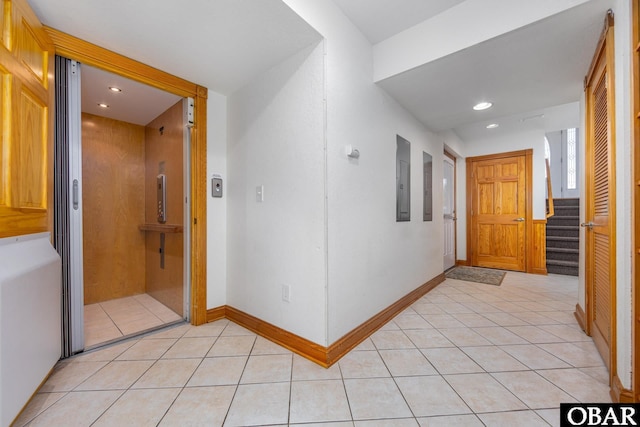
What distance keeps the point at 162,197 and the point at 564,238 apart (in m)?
6.06

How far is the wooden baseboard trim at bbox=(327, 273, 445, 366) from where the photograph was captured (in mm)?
1726

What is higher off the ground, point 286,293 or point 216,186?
point 216,186

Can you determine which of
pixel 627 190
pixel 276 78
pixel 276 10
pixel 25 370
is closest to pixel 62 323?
pixel 25 370

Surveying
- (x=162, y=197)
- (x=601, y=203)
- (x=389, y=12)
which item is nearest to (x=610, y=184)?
(x=601, y=203)

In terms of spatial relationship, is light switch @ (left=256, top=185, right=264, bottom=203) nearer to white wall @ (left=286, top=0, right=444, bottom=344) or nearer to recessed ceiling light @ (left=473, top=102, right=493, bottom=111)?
white wall @ (left=286, top=0, right=444, bottom=344)

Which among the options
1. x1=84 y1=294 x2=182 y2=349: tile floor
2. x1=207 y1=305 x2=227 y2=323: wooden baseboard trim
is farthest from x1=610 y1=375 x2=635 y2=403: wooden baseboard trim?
x1=84 y1=294 x2=182 y2=349: tile floor

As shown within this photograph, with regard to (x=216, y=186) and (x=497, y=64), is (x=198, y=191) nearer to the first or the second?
(x=216, y=186)

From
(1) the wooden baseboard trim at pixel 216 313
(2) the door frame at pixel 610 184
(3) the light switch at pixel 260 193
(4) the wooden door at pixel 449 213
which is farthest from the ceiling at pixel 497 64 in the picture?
(1) the wooden baseboard trim at pixel 216 313

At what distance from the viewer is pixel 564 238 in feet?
14.2

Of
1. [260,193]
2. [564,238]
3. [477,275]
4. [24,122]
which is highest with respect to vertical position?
[24,122]

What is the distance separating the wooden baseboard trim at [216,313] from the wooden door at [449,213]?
3.65 meters

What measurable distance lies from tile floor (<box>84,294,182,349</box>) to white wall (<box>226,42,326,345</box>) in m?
0.72

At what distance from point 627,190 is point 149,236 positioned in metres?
4.05

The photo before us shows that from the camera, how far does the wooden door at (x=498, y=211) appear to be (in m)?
4.50
